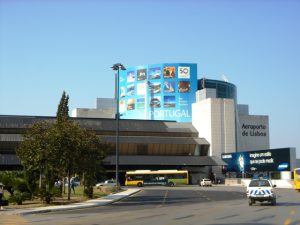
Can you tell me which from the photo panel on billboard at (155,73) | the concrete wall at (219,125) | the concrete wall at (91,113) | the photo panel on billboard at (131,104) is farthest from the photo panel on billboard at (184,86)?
the concrete wall at (219,125)

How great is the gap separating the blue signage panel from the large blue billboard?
37.3m

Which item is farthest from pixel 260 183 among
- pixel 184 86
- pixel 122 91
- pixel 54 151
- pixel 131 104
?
pixel 122 91

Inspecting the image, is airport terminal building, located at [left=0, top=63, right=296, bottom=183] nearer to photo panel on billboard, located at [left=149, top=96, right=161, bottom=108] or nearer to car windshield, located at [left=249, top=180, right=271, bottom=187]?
photo panel on billboard, located at [left=149, top=96, right=161, bottom=108]

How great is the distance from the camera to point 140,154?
10688 centimetres

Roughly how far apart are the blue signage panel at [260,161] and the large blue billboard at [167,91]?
123 feet

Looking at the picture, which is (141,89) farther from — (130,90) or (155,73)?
(155,73)

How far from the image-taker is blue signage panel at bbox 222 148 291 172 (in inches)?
3142

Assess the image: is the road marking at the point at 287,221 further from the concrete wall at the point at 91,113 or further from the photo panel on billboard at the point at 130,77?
the photo panel on billboard at the point at 130,77

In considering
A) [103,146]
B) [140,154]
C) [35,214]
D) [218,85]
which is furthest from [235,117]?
[35,214]

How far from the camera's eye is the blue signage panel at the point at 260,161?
79.8 m

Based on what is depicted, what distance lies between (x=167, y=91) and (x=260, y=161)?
181 ft

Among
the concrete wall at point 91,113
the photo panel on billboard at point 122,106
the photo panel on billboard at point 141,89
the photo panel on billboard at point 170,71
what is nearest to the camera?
the concrete wall at point 91,113

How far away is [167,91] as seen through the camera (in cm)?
13788

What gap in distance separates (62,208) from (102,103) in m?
123
